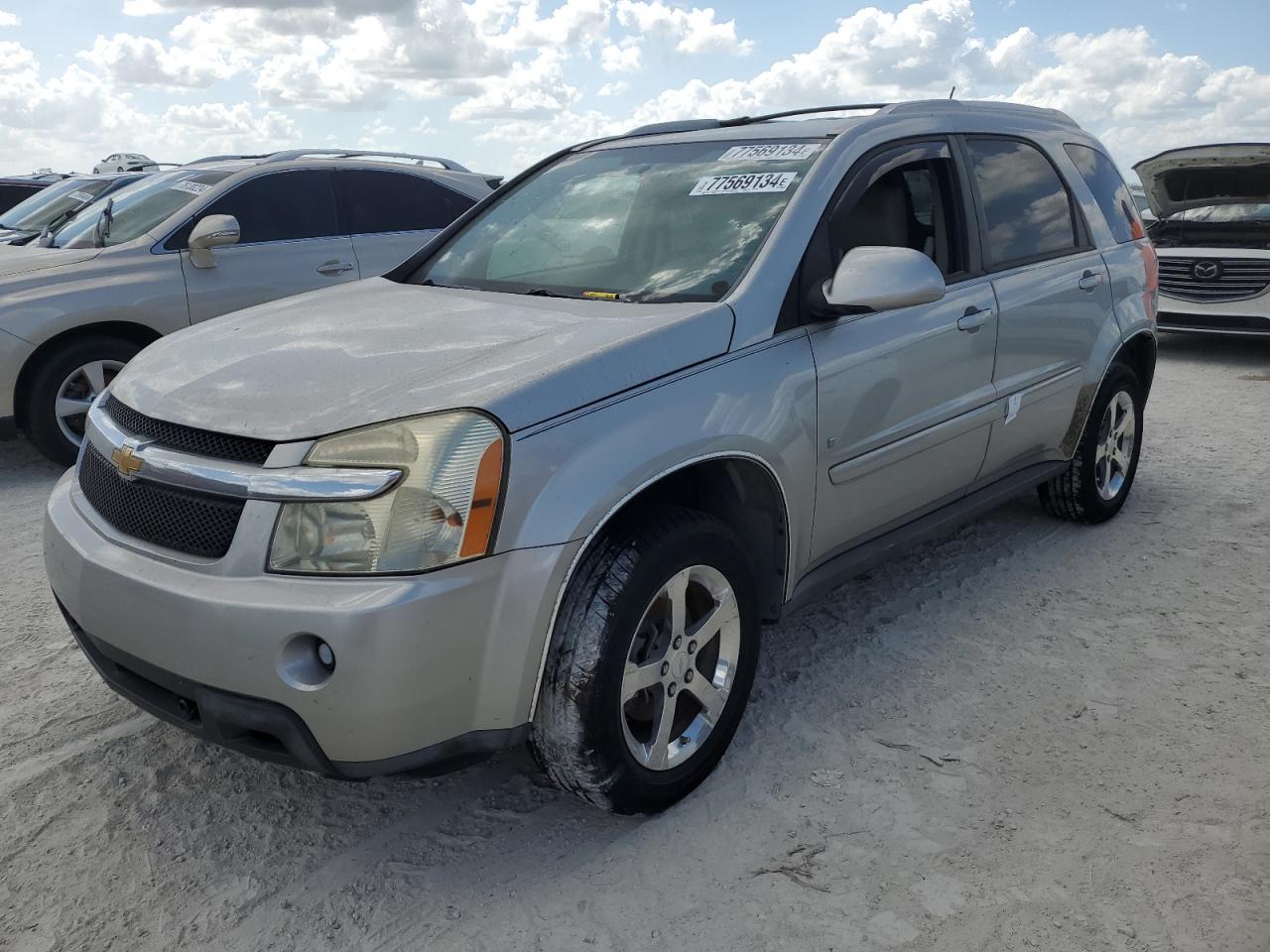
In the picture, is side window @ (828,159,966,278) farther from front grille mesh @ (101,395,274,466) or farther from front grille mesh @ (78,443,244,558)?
front grille mesh @ (78,443,244,558)

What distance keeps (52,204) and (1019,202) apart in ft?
26.6

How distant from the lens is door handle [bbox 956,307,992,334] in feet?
11.7

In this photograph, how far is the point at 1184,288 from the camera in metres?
9.45

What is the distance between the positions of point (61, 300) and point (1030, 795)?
539 centimetres

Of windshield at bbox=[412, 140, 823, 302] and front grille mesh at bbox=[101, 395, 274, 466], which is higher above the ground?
windshield at bbox=[412, 140, 823, 302]

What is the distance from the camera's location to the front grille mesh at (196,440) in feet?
7.73

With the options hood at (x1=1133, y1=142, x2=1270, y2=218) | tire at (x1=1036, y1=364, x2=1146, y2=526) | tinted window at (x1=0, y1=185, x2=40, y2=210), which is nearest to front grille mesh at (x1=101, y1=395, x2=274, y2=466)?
tire at (x1=1036, y1=364, x2=1146, y2=526)

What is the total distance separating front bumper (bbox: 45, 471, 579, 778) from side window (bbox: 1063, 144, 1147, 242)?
10.9 feet

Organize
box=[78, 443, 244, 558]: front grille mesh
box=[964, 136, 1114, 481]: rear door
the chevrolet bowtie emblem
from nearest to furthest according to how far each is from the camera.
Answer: box=[78, 443, 244, 558]: front grille mesh, the chevrolet bowtie emblem, box=[964, 136, 1114, 481]: rear door

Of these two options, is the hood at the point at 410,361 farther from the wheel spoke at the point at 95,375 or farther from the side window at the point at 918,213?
the wheel spoke at the point at 95,375

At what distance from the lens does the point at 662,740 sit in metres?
2.71

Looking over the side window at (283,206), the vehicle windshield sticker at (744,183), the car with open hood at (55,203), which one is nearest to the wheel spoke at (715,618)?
the vehicle windshield sticker at (744,183)

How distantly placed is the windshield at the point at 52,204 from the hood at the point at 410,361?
6.23 m

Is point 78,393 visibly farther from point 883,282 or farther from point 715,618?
point 883,282
